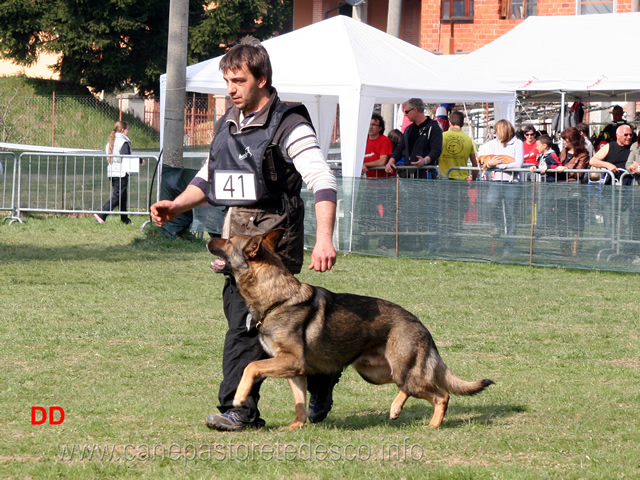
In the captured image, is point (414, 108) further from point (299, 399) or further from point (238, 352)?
point (238, 352)

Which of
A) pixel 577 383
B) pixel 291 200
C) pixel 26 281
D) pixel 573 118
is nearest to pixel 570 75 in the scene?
pixel 573 118

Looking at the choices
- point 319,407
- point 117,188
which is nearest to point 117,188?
point 117,188

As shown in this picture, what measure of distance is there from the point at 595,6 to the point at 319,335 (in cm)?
3450

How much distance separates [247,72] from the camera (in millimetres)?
4891

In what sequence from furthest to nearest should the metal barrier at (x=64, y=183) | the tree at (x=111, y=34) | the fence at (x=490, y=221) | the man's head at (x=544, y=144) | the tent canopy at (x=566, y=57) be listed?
the tree at (x=111, y=34) < the tent canopy at (x=566, y=57) < the metal barrier at (x=64, y=183) < the man's head at (x=544, y=144) < the fence at (x=490, y=221)

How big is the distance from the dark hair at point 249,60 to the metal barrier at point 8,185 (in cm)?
1279

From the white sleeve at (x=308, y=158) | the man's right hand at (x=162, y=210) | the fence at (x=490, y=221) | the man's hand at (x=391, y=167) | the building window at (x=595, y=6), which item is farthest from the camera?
the building window at (x=595, y=6)

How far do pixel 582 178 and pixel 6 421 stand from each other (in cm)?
1066

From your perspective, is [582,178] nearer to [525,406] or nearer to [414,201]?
[414,201]

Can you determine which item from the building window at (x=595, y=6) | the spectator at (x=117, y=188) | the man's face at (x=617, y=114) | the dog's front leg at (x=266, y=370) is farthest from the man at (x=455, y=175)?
the building window at (x=595, y=6)

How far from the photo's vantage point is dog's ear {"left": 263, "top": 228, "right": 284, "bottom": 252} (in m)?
4.91

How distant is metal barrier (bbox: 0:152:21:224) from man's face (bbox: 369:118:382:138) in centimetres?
632

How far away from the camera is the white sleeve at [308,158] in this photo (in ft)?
15.8

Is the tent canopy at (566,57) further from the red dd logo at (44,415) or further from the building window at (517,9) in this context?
the building window at (517,9)
